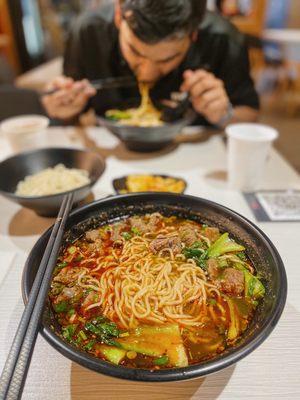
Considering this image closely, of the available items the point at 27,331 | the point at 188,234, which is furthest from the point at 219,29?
the point at 27,331

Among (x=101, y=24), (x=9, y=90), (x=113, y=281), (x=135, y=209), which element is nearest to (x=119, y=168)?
(x=135, y=209)

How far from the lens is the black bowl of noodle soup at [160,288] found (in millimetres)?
867

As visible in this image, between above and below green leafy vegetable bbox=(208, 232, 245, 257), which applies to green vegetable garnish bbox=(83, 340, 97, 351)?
below

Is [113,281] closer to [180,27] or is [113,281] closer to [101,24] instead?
[180,27]

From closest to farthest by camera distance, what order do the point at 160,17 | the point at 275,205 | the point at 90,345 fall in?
the point at 90,345 → the point at 275,205 → the point at 160,17

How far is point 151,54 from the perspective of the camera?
2.08 metres

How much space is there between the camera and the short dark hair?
1804 millimetres

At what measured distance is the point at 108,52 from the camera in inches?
108

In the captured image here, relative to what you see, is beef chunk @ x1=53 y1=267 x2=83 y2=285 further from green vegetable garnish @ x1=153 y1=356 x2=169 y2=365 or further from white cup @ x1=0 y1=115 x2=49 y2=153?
white cup @ x1=0 y1=115 x2=49 y2=153

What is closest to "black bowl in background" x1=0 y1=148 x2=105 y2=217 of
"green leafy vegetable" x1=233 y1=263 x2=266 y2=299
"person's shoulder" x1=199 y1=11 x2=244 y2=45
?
"green leafy vegetable" x1=233 y1=263 x2=266 y2=299

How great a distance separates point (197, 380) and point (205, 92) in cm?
185

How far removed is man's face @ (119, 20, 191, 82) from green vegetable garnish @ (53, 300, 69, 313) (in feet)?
5.22

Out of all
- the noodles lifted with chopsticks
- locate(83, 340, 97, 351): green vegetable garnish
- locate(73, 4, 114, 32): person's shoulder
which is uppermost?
locate(73, 4, 114, 32): person's shoulder

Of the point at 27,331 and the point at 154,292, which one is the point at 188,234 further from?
the point at 27,331
